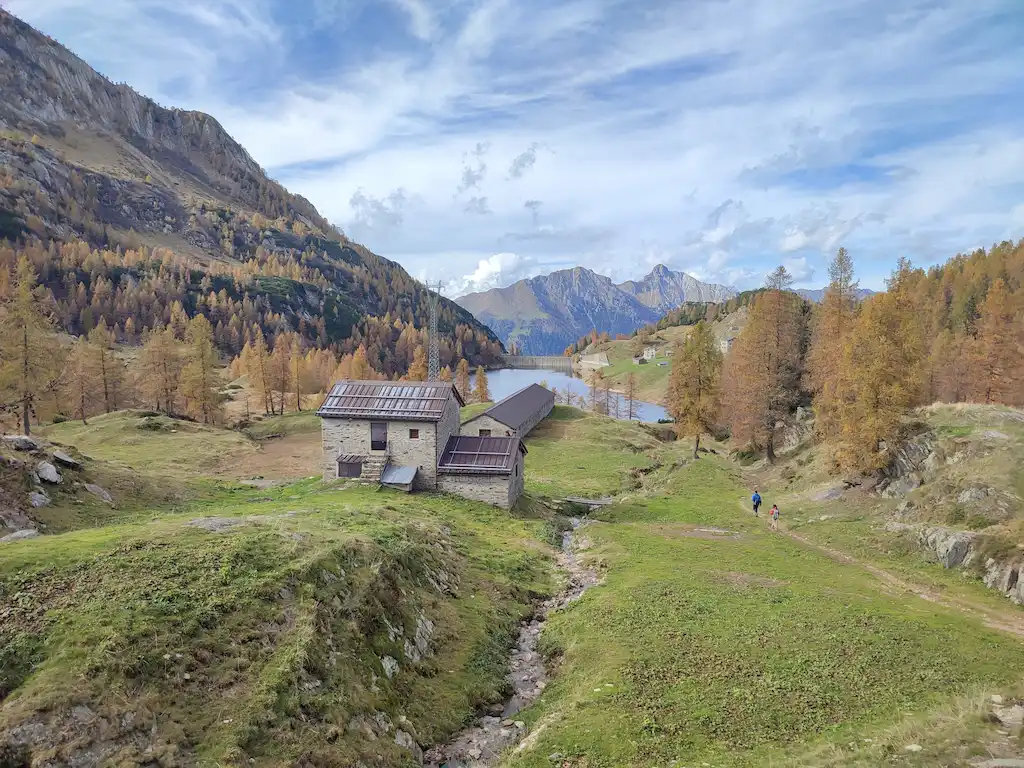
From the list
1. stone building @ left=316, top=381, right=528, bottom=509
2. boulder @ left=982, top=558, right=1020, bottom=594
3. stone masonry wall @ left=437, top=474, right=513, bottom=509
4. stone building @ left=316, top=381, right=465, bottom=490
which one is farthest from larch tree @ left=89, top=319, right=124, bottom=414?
boulder @ left=982, top=558, right=1020, bottom=594

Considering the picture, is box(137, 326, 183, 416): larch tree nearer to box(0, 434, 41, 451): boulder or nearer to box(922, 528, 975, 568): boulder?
box(0, 434, 41, 451): boulder

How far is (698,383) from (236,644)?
55.9m

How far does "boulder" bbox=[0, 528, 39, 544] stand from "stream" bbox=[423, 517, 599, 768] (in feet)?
49.4

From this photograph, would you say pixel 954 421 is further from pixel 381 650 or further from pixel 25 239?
pixel 25 239

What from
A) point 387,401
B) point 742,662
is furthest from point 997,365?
point 387,401

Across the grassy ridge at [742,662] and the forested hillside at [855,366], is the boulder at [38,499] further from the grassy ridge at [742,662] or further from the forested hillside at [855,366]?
the forested hillside at [855,366]

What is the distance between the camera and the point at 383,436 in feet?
129

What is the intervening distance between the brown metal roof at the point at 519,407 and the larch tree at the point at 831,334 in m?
31.4

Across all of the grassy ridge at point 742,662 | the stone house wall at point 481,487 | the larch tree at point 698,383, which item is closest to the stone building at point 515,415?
the stone house wall at point 481,487

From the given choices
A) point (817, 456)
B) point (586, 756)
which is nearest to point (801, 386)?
point (817, 456)

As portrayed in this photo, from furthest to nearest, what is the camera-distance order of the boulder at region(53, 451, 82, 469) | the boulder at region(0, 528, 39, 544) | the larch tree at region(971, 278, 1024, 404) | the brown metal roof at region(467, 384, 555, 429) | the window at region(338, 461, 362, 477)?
1. the brown metal roof at region(467, 384, 555, 429)
2. the larch tree at region(971, 278, 1024, 404)
3. the window at region(338, 461, 362, 477)
4. the boulder at region(53, 451, 82, 469)
5. the boulder at region(0, 528, 39, 544)

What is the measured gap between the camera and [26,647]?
11844 mm

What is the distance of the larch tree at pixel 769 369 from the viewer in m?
54.3

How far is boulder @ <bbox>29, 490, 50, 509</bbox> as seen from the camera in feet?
73.6
